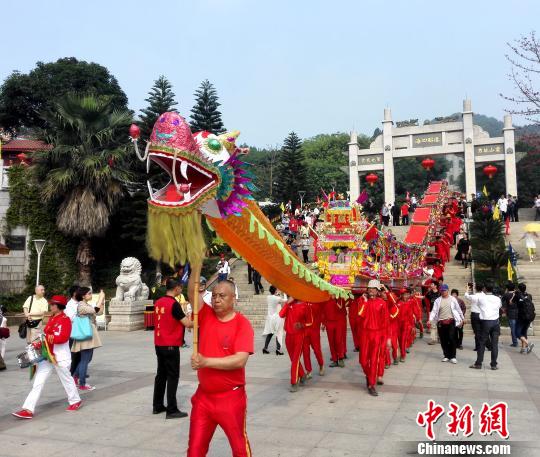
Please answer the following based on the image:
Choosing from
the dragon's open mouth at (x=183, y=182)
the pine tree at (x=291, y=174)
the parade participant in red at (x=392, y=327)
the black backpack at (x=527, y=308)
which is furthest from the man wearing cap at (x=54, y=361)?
the pine tree at (x=291, y=174)

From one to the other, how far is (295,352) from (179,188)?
4051 millimetres

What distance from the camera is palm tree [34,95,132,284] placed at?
1694 centimetres

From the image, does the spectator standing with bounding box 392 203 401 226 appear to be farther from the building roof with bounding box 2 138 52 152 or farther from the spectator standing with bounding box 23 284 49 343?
the building roof with bounding box 2 138 52 152

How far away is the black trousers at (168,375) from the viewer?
18.2ft

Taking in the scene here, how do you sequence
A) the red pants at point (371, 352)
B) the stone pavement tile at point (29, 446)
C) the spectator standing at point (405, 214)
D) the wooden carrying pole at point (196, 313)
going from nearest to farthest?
the wooden carrying pole at point (196, 313) → the stone pavement tile at point (29, 446) → the red pants at point (371, 352) → the spectator standing at point (405, 214)

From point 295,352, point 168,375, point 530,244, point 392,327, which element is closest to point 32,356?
point 168,375

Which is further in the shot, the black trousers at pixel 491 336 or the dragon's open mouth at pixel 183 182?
the black trousers at pixel 491 336

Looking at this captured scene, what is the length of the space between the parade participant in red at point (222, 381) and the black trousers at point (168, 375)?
235 cm

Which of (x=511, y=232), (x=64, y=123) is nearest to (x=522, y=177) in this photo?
(x=511, y=232)

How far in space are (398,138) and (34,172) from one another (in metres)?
21.6

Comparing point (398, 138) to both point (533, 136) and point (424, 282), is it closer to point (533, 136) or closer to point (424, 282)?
point (424, 282)

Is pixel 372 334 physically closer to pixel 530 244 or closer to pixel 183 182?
pixel 183 182

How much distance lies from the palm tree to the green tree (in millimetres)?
16861

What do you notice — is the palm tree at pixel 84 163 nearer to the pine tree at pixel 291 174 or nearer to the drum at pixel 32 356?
the drum at pixel 32 356
